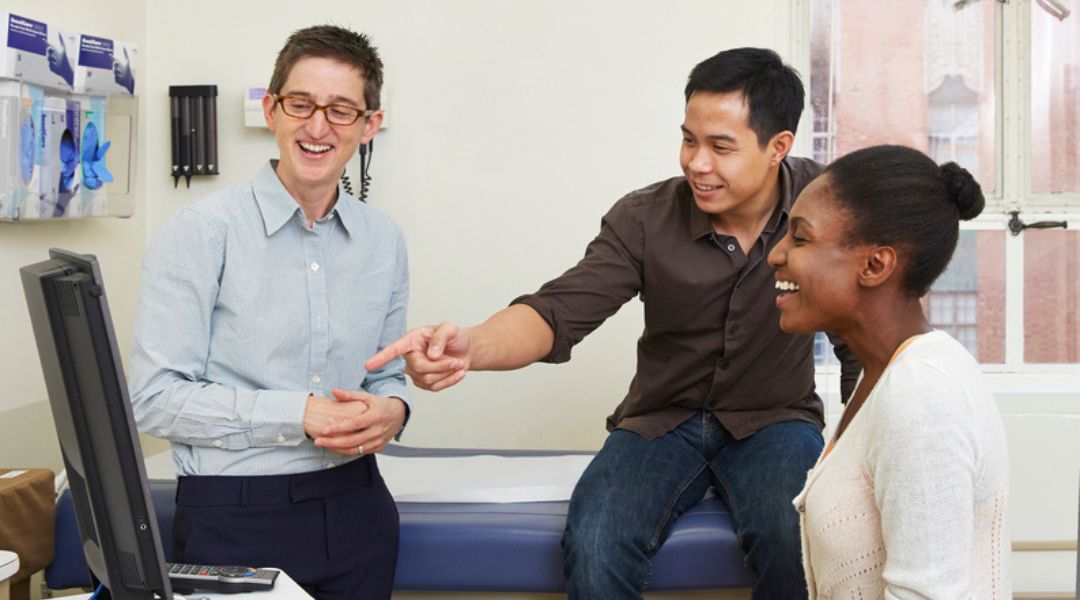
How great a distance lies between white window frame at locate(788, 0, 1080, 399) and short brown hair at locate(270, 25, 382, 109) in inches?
83.6

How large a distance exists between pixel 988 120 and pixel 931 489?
9.33ft

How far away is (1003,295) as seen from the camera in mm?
3869

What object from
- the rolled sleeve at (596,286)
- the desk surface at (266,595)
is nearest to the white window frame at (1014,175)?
the rolled sleeve at (596,286)

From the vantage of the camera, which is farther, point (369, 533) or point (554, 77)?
point (554, 77)

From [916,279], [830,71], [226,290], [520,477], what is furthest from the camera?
[830,71]

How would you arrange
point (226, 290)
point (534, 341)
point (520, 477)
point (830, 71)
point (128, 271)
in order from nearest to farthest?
point (226, 290) → point (534, 341) → point (520, 477) → point (128, 271) → point (830, 71)

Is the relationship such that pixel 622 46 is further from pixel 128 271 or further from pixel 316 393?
pixel 316 393

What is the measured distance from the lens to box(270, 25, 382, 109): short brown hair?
191 centimetres

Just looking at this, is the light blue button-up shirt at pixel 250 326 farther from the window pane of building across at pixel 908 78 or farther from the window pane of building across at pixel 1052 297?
the window pane of building across at pixel 1052 297

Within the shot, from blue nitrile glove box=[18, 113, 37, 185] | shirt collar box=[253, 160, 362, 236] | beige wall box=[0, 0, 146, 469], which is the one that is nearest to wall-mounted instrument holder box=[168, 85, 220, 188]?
beige wall box=[0, 0, 146, 469]

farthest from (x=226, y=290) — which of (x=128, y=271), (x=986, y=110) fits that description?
(x=986, y=110)

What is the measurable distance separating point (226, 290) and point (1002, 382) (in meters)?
2.76

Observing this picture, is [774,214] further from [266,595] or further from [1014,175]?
[1014,175]

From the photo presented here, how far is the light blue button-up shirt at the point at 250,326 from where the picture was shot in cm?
177
